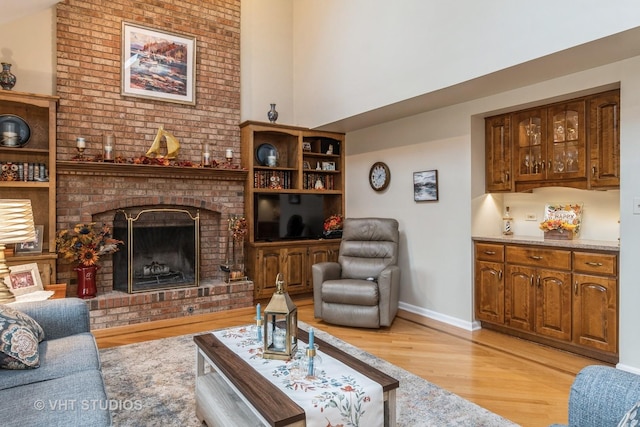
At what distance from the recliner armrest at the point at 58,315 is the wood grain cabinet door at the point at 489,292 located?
11.4 feet

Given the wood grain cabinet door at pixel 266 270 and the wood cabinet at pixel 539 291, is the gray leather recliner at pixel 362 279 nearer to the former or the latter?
the wood grain cabinet door at pixel 266 270

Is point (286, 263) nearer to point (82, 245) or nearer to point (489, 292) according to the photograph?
point (82, 245)

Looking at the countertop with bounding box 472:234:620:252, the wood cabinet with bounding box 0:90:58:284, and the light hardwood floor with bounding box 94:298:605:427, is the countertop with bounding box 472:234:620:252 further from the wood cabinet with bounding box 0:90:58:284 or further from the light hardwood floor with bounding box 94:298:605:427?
the wood cabinet with bounding box 0:90:58:284

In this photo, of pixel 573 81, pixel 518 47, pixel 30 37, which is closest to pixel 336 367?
pixel 518 47

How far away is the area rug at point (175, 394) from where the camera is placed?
7.52ft

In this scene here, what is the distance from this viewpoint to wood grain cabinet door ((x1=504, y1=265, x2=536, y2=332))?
365cm

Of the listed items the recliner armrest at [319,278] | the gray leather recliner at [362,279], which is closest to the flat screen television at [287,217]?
the gray leather recliner at [362,279]

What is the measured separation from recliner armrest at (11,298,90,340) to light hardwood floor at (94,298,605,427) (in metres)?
1.24

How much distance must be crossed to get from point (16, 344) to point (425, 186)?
3.84 metres

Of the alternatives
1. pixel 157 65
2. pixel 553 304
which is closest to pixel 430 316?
pixel 553 304

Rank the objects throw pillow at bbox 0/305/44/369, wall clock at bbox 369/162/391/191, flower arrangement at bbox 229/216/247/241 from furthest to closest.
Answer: wall clock at bbox 369/162/391/191 < flower arrangement at bbox 229/216/247/241 < throw pillow at bbox 0/305/44/369

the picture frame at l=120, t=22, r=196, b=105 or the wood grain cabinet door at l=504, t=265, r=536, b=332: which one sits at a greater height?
the picture frame at l=120, t=22, r=196, b=105

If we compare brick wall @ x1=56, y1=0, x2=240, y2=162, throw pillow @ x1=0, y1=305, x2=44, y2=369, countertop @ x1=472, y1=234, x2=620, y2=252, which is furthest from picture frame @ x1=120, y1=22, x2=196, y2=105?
countertop @ x1=472, y1=234, x2=620, y2=252

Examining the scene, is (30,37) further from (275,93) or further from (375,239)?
(375,239)
